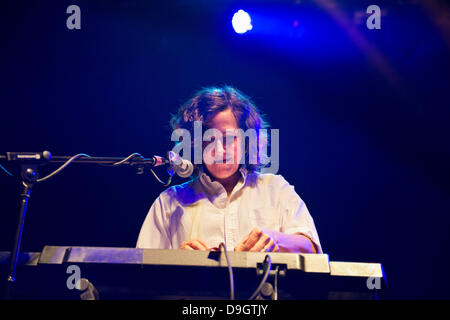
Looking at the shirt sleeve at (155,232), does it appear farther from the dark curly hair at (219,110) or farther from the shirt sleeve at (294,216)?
the shirt sleeve at (294,216)

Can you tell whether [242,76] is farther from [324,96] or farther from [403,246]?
[403,246]

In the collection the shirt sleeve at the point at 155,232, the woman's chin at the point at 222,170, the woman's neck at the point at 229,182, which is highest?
the woman's chin at the point at 222,170

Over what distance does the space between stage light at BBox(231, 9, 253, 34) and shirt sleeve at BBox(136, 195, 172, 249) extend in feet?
5.53

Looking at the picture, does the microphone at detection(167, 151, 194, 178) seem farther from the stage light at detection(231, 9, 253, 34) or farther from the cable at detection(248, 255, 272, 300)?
the stage light at detection(231, 9, 253, 34)

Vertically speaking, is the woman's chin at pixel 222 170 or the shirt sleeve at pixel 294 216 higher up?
the woman's chin at pixel 222 170

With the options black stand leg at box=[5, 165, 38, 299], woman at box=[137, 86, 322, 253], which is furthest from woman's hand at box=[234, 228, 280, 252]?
black stand leg at box=[5, 165, 38, 299]

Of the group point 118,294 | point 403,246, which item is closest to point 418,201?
point 403,246

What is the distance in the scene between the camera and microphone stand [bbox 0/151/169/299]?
1.38m

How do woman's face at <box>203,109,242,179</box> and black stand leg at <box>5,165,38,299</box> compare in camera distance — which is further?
woman's face at <box>203,109,242,179</box>

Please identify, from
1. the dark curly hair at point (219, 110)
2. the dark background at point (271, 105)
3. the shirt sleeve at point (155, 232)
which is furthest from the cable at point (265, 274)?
the dark background at point (271, 105)

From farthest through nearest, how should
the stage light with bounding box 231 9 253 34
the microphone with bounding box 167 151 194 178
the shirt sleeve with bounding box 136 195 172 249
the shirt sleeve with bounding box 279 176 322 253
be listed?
the stage light with bounding box 231 9 253 34, the shirt sleeve with bounding box 136 195 172 249, the shirt sleeve with bounding box 279 176 322 253, the microphone with bounding box 167 151 194 178

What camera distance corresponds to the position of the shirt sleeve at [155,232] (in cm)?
240

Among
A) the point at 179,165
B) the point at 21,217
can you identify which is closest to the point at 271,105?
the point at 179,165

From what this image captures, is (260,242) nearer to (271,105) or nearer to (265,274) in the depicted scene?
(265,274)
